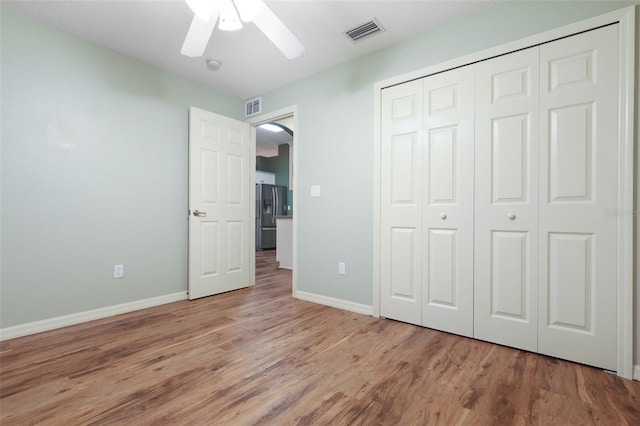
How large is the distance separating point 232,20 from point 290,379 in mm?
2043

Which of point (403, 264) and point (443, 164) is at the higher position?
point (443, 164)

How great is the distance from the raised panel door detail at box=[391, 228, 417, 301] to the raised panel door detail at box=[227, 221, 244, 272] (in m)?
1.96

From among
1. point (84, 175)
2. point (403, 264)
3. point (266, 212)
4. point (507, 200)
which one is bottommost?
point (403, 264)

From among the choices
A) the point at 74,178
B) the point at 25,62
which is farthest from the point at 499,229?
the point at 25,62

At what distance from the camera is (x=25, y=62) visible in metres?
2.27

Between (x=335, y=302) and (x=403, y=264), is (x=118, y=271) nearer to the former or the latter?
(x=335, y=302)

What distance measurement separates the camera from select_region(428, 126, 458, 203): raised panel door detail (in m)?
2.30

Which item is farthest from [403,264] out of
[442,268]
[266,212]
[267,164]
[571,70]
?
[267,164]

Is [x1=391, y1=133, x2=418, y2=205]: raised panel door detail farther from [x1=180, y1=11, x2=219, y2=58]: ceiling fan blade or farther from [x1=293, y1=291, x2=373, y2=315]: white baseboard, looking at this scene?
[x1=180, y1=11, x2=219, y2=58]: ceiling fan blade

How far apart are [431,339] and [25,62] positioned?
145 inches

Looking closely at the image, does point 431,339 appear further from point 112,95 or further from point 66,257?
point 112,95

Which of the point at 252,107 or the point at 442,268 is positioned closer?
the point at 442,268

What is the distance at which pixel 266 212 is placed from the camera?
784 cm

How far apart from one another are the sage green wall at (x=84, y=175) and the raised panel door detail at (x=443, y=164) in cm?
254
